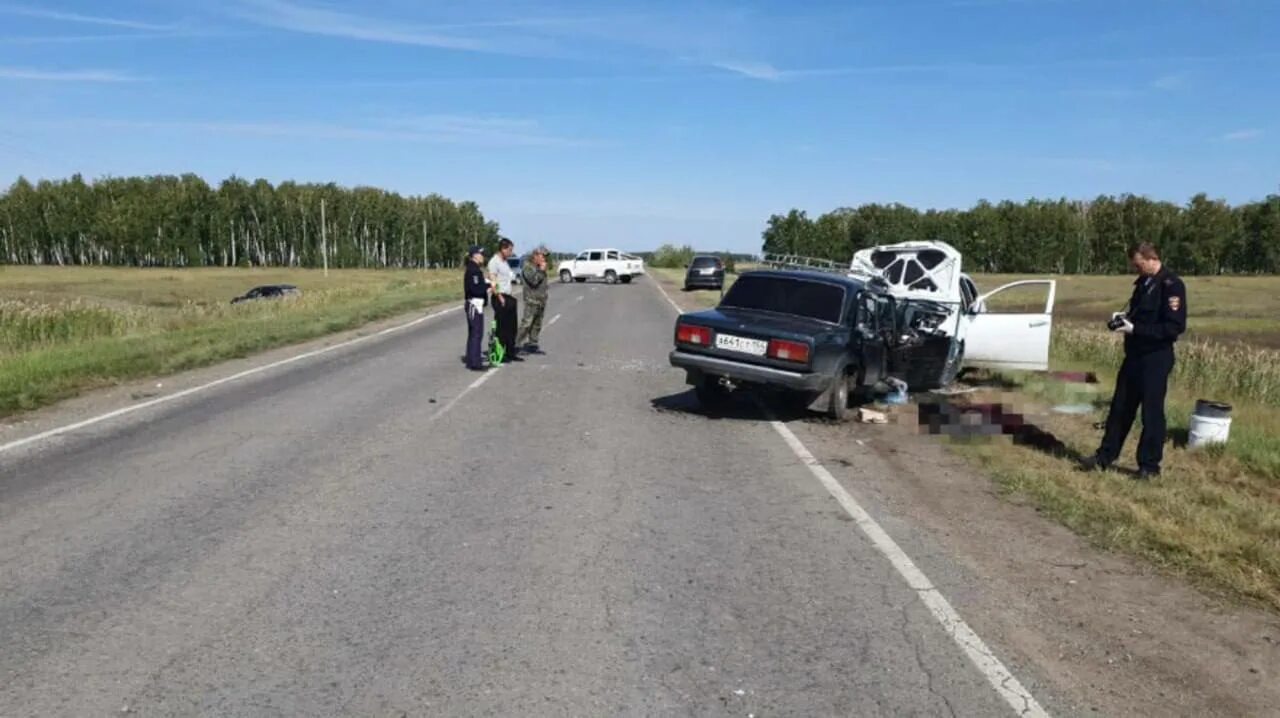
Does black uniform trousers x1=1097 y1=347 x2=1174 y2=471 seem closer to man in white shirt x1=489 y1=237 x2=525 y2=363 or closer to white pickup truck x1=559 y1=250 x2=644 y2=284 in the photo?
man in white shirt x1=489 y1=237 x2=525 y2=363

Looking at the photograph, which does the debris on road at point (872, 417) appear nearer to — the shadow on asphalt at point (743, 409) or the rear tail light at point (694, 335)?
the shadow on asphalt at point (743, 409)

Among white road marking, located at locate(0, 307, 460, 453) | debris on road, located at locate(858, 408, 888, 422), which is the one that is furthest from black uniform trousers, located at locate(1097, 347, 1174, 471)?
white road marking, located at locate(0, 307, 460, 453)

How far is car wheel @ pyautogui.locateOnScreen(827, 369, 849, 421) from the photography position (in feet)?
32.6

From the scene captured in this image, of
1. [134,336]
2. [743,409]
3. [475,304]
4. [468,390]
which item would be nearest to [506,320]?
[475,304]

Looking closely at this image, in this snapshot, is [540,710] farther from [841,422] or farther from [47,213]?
[47,213]

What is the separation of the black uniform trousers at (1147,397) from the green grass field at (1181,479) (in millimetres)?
254

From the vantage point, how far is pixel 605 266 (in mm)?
54875

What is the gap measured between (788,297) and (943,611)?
6.35 meters

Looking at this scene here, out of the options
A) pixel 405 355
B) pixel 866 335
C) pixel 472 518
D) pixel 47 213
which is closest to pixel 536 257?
pixel 405 355

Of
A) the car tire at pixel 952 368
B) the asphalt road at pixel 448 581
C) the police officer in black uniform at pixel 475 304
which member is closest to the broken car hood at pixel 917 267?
the car tire at pixel 952 368

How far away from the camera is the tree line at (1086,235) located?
89.9 meters

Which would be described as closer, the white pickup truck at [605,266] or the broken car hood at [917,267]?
Answer: the broken car hood at [917,267]

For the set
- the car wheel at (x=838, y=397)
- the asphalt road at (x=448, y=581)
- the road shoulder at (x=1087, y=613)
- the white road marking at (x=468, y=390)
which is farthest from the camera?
the white road marking at (x=468, y=390)

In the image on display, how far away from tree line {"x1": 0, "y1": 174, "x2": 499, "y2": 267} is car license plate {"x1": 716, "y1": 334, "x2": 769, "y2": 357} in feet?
325
